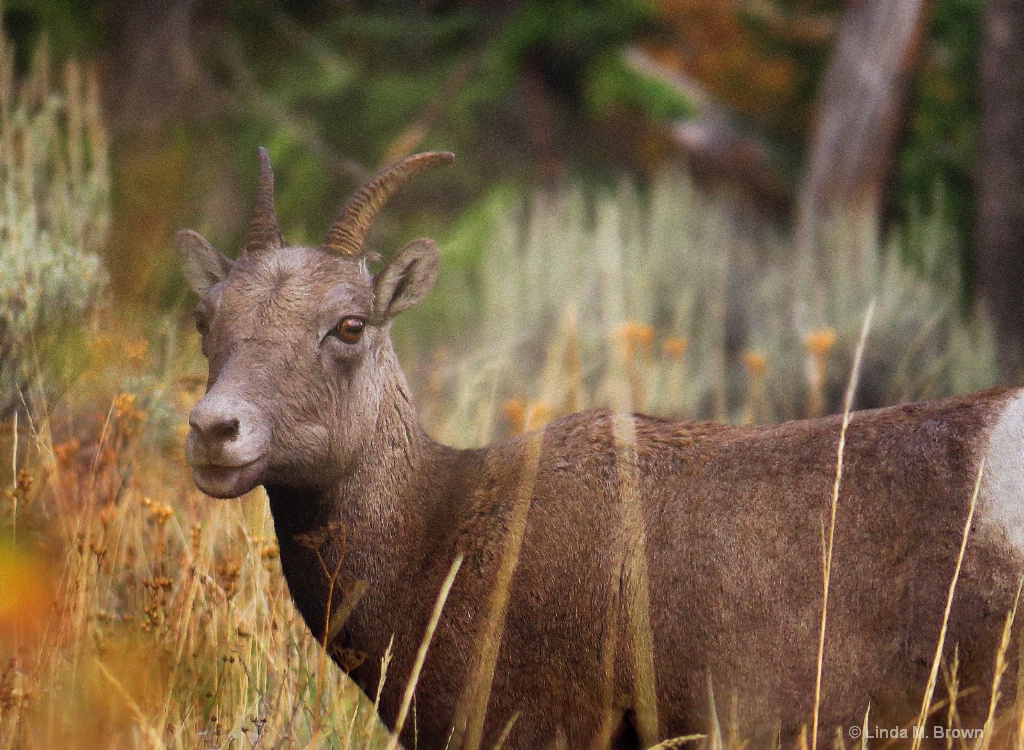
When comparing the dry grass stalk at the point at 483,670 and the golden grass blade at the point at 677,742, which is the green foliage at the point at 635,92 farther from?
the golden grass blade at the point at 677,742

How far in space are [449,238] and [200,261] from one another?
5.16m

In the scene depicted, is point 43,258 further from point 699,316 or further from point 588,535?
point 699,316

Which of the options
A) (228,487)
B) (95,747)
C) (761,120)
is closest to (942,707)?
(228,487)

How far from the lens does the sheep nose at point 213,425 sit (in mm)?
3178

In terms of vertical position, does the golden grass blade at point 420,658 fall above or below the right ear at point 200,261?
below

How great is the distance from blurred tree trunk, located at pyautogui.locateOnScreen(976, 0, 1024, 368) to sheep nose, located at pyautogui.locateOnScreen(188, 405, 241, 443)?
7214 mm

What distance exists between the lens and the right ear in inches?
158

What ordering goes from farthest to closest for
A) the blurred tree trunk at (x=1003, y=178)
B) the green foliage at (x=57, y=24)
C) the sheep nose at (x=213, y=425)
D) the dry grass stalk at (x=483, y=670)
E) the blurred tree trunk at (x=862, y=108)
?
1. the blurred tree trunk at (x=862, y=108)
2. the green foliage at (x=57, y=24)
3. the blurred tree trunk at (x=1003, y=178)
4. the dry grass stalk at (x=483, y=670)
5. the sheep nose at (x=213, y=425)

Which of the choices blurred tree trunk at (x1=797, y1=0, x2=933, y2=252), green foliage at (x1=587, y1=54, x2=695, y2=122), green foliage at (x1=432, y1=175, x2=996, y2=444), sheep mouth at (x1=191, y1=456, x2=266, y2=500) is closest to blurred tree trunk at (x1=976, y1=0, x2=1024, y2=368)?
green foliage at (x1=432, y1=175, x2=996, y2=444)

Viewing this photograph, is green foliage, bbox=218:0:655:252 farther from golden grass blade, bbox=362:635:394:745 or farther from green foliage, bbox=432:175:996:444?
golden grass blade, bbox=362:635:394:745

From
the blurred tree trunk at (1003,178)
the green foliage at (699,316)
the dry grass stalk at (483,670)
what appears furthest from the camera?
the blurred tree trunk at (1003,178)

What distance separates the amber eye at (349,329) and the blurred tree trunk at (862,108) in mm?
7433

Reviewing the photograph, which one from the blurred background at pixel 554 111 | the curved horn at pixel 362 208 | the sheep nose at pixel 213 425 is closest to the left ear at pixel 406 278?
the curved horn at pixel 362 208

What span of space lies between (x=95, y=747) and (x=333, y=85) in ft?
24.8
